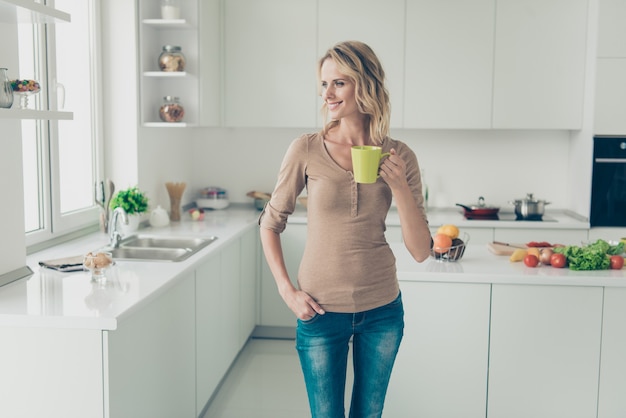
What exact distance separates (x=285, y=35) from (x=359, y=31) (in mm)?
479

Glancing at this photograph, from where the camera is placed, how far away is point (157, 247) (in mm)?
3637

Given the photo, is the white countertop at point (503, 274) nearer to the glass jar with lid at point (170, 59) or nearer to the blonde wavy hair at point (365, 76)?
the blonde wavy hair at point (365, 76)

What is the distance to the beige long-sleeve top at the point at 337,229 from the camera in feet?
6.30

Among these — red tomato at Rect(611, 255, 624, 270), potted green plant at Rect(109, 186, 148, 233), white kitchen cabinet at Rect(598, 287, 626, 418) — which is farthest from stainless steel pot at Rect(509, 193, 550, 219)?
potted green plant at Rect(109, 186, 148, 233)

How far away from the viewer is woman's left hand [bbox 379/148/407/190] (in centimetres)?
188

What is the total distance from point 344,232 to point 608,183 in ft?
10.0

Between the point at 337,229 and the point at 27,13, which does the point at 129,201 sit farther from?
the point at 337,229

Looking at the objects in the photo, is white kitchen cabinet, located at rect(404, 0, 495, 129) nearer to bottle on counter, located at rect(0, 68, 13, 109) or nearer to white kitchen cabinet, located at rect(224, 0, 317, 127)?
white kitchen cabinet, located at rect(224, 0, 317, 127)

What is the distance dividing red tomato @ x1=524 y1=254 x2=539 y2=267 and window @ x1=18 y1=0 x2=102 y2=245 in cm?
197

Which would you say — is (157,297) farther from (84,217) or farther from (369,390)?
(84,217)

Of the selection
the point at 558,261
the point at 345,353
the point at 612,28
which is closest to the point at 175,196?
the point at 558,261

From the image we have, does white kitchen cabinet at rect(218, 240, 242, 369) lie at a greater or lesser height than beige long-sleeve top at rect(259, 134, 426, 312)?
lesser

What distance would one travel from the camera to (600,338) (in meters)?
2.81

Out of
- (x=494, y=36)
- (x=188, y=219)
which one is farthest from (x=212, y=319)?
(x=494, y=36)
